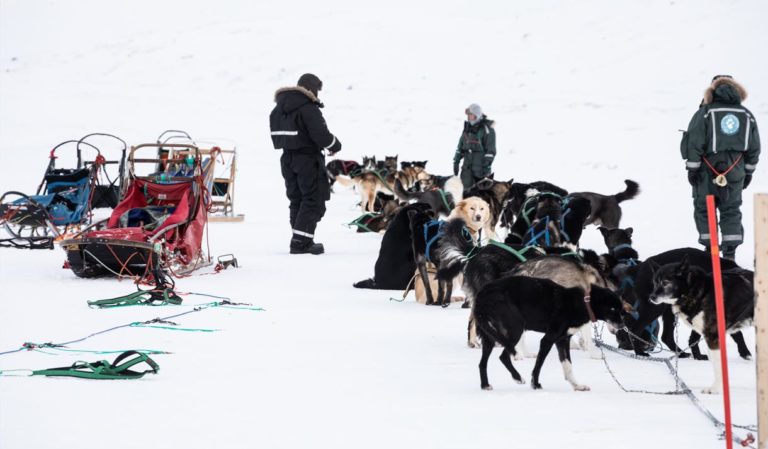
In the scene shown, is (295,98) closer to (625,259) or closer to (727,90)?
(727,90)

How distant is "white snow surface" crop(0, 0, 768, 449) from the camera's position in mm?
3188

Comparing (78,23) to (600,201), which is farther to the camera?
(78,23)

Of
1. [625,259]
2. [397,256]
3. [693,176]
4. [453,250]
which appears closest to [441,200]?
[397,256]

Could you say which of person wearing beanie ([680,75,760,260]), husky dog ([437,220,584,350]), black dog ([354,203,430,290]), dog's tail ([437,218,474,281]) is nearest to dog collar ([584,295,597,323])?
husky dog ([437,220,584,350])

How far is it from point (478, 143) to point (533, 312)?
776 centimetres

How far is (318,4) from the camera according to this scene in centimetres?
3944

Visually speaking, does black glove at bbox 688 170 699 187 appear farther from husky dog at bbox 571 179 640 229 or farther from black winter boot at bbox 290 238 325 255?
black winter boot at bbox 290 238 325 255

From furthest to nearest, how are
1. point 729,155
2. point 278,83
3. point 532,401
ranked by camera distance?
point 278,83 → point 729,155 → point 532,401

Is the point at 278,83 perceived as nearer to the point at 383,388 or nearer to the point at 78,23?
the point at 78,23

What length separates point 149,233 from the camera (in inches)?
267

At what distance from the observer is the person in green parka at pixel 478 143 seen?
440 inches

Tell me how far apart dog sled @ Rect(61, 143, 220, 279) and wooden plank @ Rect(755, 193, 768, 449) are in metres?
4.28

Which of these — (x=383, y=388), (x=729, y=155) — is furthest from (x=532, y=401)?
(x=729, y=155)

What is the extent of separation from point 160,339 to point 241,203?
31.0ft
